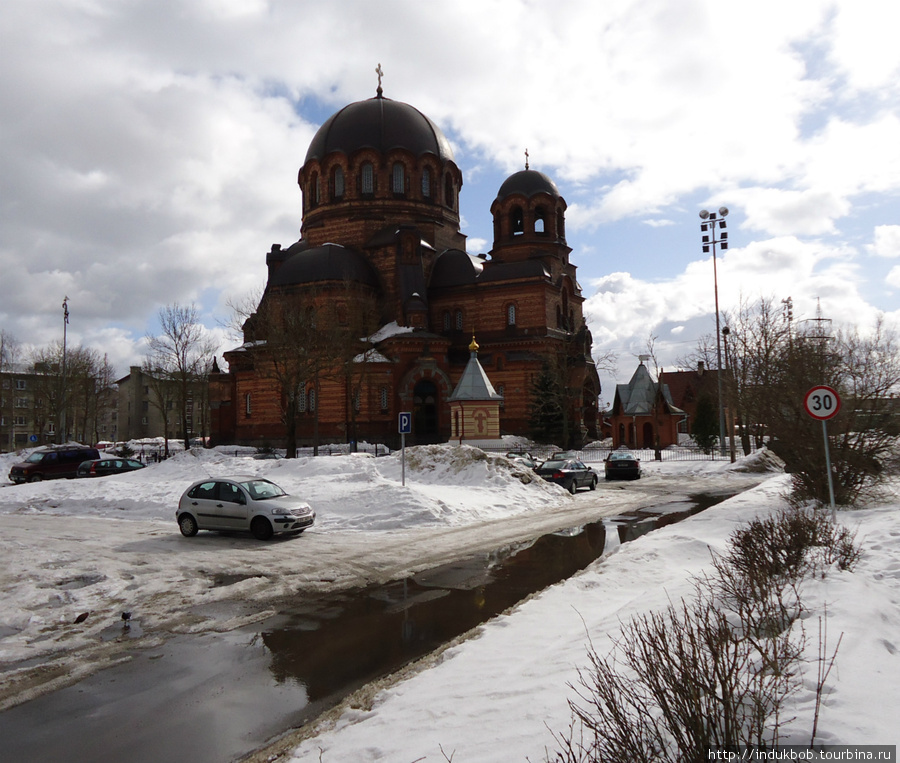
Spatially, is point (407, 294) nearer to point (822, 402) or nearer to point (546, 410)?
point (546, 410)

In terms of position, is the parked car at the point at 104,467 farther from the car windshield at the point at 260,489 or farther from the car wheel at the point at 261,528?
the car wheel at the point at 261,528

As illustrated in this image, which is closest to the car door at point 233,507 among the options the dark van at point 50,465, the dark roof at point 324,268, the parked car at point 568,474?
the parked car at point 568,474

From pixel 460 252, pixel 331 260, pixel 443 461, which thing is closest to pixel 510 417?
pixel 460 252

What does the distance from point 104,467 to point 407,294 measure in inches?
958

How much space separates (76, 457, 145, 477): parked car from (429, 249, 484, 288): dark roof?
86.3 feet

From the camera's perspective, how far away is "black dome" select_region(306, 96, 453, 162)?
49562 mm

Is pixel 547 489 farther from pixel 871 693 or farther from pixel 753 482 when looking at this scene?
pixel 871 693

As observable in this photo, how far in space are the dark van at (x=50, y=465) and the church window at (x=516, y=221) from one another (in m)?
33.2

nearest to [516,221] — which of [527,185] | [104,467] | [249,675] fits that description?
[527,185]

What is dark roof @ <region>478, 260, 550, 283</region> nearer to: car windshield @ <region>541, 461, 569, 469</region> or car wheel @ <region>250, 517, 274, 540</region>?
car windshield @ <region>541, 461, 569, 469</region>

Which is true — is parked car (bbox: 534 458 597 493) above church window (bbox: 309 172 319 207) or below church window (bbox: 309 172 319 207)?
below

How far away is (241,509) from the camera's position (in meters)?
14.5

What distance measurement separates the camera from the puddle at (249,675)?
17.2 feet

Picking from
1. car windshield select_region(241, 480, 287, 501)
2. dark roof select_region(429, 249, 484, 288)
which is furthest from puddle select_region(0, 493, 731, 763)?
dark roof select_region(429, 249, 484, 288)
